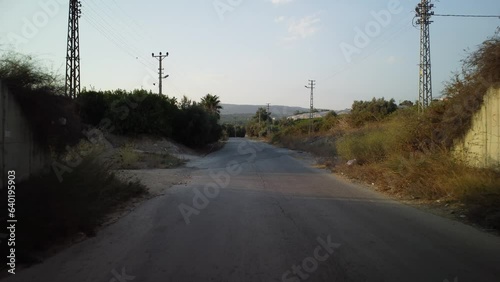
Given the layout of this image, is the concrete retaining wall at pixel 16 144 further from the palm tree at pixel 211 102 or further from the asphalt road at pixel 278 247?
the palm tree at pixel 211 102

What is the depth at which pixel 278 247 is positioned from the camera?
269 inches

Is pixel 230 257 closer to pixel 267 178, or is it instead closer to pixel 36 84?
pixel 36 84

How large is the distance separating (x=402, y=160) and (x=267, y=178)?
577 centimetres

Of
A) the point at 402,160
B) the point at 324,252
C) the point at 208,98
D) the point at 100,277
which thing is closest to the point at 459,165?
the point at 402,160

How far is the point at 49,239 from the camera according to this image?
6984 mm

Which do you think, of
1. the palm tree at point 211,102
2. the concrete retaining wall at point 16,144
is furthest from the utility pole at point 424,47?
the palm tree at point 211,102

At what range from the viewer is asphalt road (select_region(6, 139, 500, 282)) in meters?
5.55

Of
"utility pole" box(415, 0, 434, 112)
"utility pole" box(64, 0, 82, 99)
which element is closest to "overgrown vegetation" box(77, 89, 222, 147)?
"utility pole" box(64, 0, 82, 99)

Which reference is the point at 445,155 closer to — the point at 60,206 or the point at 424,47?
the point at 60,206

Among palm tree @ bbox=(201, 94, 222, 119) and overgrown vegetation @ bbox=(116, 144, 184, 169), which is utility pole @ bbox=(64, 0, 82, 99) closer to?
overgrown vegetation @ bbox=(116, 144, 184, 169)

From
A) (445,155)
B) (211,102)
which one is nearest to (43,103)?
(445,155)

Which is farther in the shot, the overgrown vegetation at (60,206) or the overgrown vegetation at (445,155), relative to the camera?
the overgrown vegetation at (445,155)

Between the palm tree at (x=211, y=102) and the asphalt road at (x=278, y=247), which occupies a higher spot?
the palm tree at (x=211, y=102)

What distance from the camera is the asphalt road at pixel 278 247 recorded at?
5.55 meters
